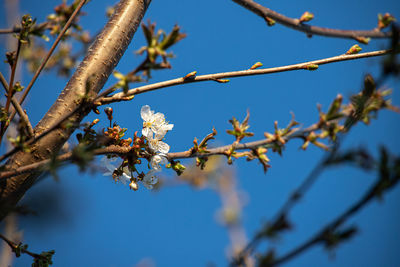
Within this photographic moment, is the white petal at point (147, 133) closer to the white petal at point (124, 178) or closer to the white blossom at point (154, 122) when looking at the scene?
the white blossom at point (154, 122)

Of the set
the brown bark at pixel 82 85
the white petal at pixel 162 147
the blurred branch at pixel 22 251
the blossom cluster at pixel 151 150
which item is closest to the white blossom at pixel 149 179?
the blossom cluster at pixel 151 150

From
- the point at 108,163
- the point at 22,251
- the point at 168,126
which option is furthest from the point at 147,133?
the point at 22,251

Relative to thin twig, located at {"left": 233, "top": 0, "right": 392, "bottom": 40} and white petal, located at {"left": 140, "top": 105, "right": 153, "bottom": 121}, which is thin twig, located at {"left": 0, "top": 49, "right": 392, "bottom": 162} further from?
white petal, located at {"left": 140, "top": 105, "right": 153, "bottom": 121}

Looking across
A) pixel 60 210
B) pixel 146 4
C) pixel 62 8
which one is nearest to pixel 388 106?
pixel 146 4

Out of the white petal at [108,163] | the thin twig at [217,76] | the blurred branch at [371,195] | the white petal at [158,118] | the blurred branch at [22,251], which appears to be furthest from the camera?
the white petal at [158,118]

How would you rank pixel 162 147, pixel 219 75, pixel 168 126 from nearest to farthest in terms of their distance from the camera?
pixel 219 75
pixel 162 147
pixel 168 126

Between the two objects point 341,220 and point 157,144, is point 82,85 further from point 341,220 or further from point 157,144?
point 341,220

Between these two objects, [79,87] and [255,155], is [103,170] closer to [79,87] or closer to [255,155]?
[79,87]
